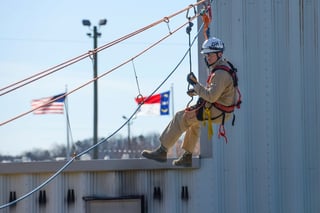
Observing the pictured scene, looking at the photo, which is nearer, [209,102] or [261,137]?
[209,102]

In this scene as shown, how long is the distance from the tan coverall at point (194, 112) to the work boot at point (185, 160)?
87 mm

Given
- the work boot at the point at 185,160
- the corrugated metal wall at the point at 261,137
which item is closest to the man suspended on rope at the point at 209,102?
the work boot at the point at 185,160

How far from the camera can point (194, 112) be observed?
1045 cm

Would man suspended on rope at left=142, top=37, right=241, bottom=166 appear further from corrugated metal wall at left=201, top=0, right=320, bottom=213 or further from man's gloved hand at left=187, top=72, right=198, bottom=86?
corrugated metal wall at left=201, top=0, right=320, bottom=213

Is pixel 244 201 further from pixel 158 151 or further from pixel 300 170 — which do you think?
pixel 158 151

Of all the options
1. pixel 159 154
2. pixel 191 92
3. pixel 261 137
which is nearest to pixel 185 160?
pixel 159 154

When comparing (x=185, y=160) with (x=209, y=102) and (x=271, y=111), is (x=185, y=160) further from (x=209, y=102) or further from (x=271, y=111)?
(x=271, y=111)

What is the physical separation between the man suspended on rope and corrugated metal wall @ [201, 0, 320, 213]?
1778 millimetres

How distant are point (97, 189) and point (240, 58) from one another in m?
3.04

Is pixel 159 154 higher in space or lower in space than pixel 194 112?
lower

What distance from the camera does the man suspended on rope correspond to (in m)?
10.1

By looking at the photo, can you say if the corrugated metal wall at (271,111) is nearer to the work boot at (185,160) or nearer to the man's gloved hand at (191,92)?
the work boot at (185,160)

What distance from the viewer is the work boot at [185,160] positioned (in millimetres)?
11156

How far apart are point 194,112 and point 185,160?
3.38 feet
